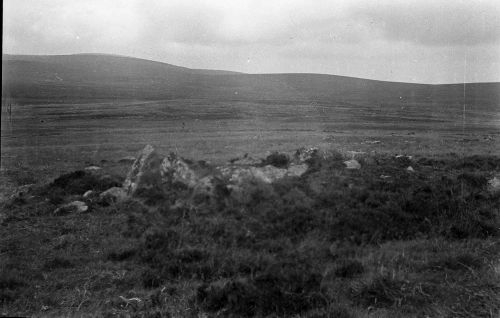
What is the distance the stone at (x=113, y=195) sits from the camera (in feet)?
30.8

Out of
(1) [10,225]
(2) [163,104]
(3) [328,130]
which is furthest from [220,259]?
(3) [328,130]

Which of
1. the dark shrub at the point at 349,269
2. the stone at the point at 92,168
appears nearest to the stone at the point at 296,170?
the dark shrub at the point at 349,269

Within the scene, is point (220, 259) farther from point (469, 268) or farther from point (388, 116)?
point (388, 116)

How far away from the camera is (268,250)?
720 centimetres

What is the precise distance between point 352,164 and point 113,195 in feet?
23.8

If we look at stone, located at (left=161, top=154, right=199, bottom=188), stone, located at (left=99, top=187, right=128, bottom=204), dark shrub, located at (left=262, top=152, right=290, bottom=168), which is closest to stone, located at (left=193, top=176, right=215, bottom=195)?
stone, located at (left=161, top=154, right=199, bottom=188)

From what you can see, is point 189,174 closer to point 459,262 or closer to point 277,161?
point 277,161

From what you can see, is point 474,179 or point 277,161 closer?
point 474,179

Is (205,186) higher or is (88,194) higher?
(205,186)

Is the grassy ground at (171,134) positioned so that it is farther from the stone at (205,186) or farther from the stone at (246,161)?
the stone at (205,186)

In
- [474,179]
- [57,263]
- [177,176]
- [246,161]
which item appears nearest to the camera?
[57,263]

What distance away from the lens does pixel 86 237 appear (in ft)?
25.4

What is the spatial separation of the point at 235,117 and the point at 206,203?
974cm

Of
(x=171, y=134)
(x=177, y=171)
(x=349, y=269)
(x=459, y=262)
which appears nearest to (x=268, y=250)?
(x=349, y=269)
